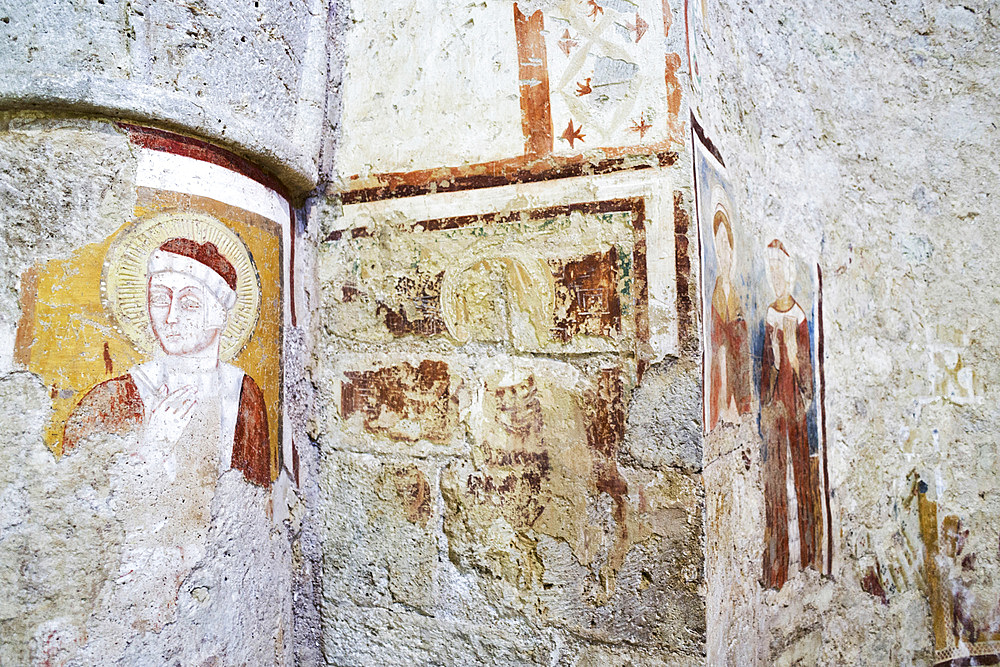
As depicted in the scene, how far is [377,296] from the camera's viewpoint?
179 centimetres

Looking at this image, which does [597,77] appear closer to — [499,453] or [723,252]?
[723,252]

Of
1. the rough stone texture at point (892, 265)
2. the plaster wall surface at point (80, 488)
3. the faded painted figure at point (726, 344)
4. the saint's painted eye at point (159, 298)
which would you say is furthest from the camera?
the rough stone texture at point (892, 265)

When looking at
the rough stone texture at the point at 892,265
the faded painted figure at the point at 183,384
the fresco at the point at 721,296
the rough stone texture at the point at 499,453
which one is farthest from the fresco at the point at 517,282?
the rough stone texture at the point at 892,265

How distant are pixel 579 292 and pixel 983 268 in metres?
1.44

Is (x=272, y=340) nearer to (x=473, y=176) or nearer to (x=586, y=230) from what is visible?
(x=473, y=176)

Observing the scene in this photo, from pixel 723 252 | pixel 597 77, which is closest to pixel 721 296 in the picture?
pixel 723 252

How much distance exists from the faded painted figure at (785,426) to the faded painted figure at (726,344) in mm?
147

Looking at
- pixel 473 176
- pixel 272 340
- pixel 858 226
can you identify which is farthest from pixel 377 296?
pixel 858 226

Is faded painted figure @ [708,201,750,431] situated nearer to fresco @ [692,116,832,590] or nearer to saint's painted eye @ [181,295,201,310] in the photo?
fresco @ [692,116,832,590]

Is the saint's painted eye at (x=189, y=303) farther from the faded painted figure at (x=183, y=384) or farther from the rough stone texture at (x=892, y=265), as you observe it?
the rough stone texture at (x=892, y=265)

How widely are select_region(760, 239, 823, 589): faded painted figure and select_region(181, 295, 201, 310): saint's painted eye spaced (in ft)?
4.49

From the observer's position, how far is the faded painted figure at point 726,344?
1.54 metres

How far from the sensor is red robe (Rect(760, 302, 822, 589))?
5.81ft

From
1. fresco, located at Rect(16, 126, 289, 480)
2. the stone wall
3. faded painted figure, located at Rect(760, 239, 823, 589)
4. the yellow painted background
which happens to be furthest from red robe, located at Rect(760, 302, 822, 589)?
the yellow painted background
